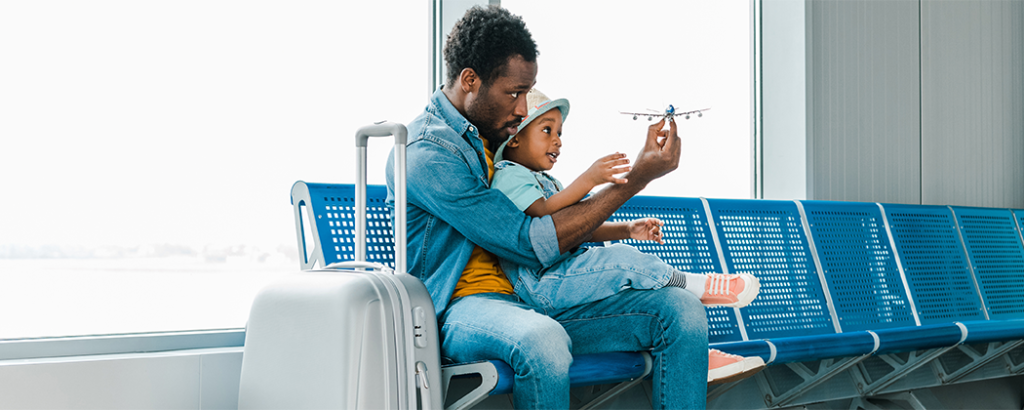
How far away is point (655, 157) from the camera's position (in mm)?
1905

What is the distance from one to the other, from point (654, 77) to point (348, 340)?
8.11 feet

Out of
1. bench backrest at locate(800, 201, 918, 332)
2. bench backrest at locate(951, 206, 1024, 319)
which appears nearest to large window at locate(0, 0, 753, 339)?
bench backrest at locate(800, 201, 918, 332)

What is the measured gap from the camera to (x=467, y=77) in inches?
83.4

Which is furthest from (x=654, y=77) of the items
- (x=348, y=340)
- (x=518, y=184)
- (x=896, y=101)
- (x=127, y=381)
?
(x=127, y=381)

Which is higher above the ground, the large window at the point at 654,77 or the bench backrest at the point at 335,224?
the large window at the point at 654,77

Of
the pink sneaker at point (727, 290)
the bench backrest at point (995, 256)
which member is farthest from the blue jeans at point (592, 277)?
the bench backrest at point (995, 256)

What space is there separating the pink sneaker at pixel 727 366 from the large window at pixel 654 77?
130cm

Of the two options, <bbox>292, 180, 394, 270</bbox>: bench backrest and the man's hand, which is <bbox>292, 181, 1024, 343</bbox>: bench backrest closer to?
<bbox>292, 180, 394, 270</bbox>: bench backrest

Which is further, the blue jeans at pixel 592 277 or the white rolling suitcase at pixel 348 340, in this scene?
the blue jeans at pixel 592 277

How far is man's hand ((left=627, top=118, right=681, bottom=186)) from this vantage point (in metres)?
1.90

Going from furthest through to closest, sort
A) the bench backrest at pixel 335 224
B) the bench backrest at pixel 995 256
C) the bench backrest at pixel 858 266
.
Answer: the bench backrest at pixel 995 256, the bench backrest at pixel 858 266, the bench backrest at pixel 335 224

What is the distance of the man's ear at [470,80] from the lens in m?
2.12

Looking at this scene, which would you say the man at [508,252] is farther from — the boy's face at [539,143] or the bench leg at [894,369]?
the bench leg at [894,369]

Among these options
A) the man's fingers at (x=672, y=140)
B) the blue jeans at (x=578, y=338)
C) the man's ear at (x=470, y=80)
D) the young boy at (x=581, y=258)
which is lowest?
the blue jeans at (x=578, y=338)
